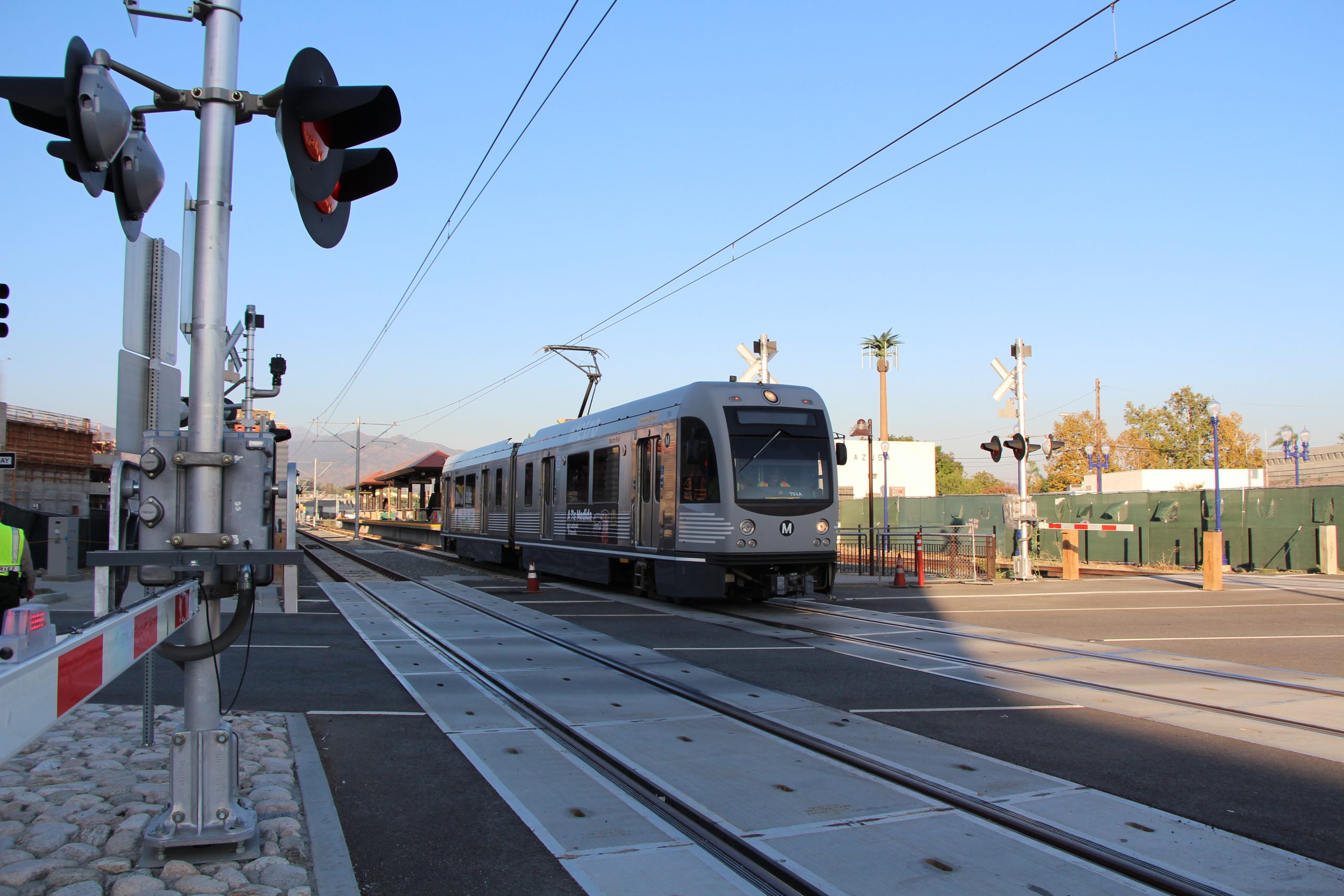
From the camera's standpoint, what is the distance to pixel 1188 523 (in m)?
28.6

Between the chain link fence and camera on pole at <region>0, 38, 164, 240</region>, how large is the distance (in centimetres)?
1804

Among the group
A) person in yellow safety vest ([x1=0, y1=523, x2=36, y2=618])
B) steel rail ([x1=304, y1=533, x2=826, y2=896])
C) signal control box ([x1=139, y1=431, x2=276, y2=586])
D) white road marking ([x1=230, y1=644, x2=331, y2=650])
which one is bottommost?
white road marking ([x1=230, y1=644, x2=331, y2=650])

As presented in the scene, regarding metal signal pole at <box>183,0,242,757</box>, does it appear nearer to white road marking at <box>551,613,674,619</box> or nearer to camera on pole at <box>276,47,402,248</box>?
camera on pole at <box>276,47,402,248</box>

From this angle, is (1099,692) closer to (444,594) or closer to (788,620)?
(788,620)

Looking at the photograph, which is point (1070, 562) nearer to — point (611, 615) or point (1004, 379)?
point (1004, 379)

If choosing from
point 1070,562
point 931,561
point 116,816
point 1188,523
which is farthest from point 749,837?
point 1188,523

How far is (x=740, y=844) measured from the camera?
15.3ft

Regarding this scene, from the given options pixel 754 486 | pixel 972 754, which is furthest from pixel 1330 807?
pixel 754 486

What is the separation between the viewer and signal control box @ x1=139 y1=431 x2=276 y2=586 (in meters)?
4.05

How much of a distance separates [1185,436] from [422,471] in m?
48.6

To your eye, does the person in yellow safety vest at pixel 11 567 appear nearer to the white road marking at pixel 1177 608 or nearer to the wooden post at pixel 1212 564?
the white road marking at pixel 1177 608

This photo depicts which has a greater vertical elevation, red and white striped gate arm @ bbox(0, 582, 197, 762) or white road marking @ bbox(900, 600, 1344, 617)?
red and white striped gate arm @ bbox(0, 582, 197, 762)

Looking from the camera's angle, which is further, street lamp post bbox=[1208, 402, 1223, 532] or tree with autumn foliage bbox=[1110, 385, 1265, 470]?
tree with autumn foliage bbox=[1110, 385, 1265, 470]

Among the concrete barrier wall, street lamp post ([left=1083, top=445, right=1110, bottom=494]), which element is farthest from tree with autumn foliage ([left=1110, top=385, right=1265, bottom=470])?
the concrete barrier wall
